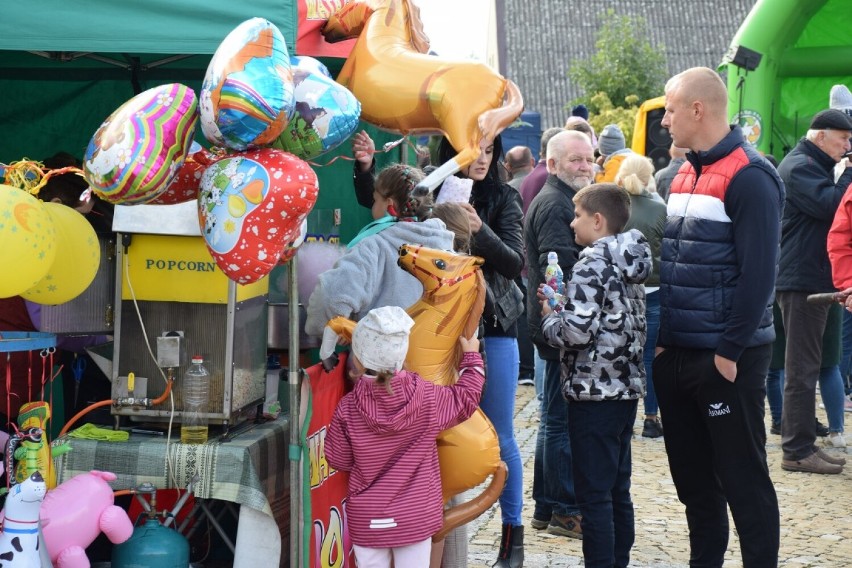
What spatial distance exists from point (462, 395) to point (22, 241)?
152 centimetres

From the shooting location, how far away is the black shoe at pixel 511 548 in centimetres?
482

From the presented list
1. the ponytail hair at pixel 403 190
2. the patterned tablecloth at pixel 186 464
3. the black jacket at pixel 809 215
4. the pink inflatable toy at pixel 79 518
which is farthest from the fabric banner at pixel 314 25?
the black jacket at pixel 809 215

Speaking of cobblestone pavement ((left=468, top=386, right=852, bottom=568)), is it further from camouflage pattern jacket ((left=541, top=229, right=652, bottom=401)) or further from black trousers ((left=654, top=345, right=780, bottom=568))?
camouflage pattern jacket ((left=541, top=229, right=652, bottom=401))

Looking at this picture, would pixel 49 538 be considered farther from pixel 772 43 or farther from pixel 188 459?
pixel 772 43

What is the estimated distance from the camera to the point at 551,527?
5.47 meters

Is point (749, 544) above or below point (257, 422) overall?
below

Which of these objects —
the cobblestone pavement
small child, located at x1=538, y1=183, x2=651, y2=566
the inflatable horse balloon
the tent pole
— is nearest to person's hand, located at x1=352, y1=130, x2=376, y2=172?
the inflatable horse balloon

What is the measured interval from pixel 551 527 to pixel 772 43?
7435mm

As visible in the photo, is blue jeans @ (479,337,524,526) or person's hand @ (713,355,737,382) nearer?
person's hand @ (713,355,737,382)

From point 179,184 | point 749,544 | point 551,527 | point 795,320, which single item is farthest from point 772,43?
point 179,184

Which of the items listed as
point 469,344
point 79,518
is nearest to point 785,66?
point 469,344

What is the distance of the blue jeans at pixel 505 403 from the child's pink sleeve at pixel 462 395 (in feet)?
2.60

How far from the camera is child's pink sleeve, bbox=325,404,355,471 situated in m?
3.69

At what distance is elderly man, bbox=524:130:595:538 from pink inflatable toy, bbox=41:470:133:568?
226 cm
